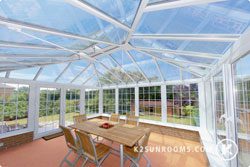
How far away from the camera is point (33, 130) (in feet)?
Result: 13.8

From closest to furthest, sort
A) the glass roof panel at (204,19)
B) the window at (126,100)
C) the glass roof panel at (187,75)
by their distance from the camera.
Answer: the glass roof panel at (204,19) < the glass roof panel at (187,75) < the window at (126,100)

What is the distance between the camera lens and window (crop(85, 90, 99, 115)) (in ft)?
21.9

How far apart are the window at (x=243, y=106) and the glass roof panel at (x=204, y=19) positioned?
411 millimetres

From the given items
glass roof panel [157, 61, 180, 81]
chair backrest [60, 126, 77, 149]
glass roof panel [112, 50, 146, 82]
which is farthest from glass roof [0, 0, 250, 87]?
chair backrest [60, 126, 77, 149]

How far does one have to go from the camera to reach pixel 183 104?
4484mm

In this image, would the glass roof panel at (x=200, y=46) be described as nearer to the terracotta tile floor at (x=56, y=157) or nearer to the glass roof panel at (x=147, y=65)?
the glass roof panel at (x=147, y=65)

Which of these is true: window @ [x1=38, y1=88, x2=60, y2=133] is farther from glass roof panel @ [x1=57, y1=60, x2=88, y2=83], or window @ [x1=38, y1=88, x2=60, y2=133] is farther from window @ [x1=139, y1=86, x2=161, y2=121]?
window @ [x1=139, y1=86, x2=161, y2=121]

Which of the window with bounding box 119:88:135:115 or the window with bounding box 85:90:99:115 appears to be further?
the window with bounding box 85:90:99:115

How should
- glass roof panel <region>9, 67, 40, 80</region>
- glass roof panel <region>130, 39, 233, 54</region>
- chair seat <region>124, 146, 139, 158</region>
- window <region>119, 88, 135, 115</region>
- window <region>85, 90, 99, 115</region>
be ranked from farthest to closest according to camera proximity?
window <region>85, 90, 99, 115</region>
window <region>119, 88, 135, 115</region>
glass roof panel <region>9, 67, 40, 80</region>
chair seat <region>124, 146, 139, 158</region>
glass roof panel <region>130, 39, 233, 54</region>

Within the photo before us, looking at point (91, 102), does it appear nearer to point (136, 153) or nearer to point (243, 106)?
point (136, 153)

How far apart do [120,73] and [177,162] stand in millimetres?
3771

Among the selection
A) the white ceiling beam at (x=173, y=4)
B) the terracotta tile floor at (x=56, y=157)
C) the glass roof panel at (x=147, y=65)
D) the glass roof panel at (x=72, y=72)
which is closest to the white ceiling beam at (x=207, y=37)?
the white ceiling beam at (x=173, y=4)

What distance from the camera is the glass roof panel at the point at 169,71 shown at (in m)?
3.99

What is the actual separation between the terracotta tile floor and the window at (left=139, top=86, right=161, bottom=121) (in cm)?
144
